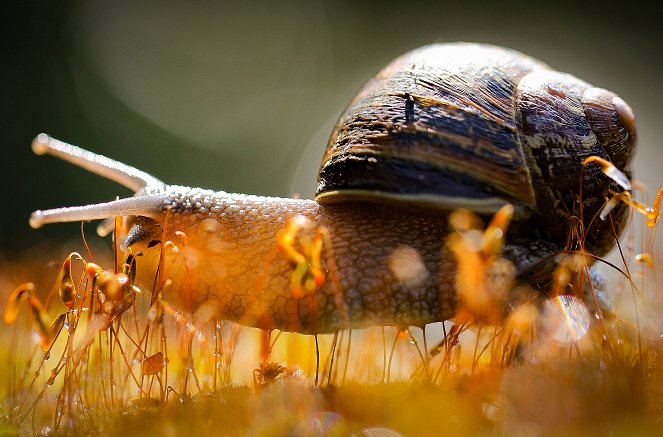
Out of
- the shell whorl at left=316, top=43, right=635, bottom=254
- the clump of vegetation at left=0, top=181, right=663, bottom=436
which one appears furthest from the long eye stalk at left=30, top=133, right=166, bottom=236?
the shell whorl at left=316, top=43, right=635, bottom=254

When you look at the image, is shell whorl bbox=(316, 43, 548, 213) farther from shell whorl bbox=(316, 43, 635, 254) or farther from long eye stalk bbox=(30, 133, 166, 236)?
long eye stalk bbox=(30, 133, 166, 236)

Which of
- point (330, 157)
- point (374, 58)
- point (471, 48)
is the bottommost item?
point (330, 157)

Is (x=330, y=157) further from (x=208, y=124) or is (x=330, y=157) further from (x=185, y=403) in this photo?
(x=208, y=124)

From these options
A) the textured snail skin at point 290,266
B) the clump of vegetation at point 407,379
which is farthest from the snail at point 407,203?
the clump of vegetation at point 407,379

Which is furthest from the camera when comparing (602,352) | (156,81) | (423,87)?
(156,81)

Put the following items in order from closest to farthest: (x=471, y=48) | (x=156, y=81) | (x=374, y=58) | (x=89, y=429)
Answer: (x=89, y=429)
(x=471, y=48)
(x=156, y=81)
(x=374, y=58)

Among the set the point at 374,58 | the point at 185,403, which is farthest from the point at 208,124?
the point at 185,403

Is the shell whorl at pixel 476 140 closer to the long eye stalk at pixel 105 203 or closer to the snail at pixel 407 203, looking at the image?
the snail at pixel 407 203

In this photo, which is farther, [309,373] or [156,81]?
[156,81]
